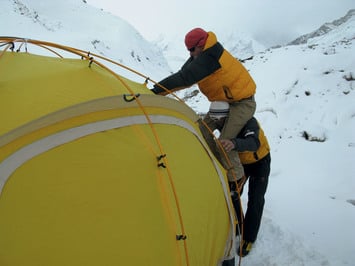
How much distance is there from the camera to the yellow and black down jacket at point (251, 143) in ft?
10.5

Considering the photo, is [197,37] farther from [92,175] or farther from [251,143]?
[92,175]

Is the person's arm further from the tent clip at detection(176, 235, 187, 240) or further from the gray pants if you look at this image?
the tent clip at detection(176, 235, 187, 240)

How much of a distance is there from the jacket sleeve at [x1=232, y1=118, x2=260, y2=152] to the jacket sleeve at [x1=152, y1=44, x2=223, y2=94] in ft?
2.40

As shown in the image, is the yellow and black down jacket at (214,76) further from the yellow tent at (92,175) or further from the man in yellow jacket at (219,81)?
the yellow tent at (92,175)

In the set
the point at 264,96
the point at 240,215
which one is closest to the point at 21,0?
the point at 264,96

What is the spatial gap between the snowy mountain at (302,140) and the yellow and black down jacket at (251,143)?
104 centimetres

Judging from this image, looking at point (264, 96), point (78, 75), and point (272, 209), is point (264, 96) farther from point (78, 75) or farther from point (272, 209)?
point (78, 75)

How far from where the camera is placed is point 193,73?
3.04 m

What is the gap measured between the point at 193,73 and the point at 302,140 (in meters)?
6.18

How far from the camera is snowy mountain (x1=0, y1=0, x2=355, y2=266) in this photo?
379 centimetres

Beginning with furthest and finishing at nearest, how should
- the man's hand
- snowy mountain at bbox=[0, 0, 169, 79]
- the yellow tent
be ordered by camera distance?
snowy mountain at bbox=[0, 0, 169, 79] → the man's hand → the yellow tent

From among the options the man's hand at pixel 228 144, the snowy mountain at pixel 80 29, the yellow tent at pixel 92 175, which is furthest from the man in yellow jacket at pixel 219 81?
the snowy mountain at pixel 80 29

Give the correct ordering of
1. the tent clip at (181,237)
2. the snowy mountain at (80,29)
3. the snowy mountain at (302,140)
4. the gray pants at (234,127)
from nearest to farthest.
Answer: the tent clip at (181,237) < the gray pants at (234,127) < the snowy mountain at (302,140) < the snowy mountain at (80,29)

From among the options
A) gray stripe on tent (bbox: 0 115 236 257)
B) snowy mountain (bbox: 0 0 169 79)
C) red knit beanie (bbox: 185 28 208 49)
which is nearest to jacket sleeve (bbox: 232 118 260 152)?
gray stripe on tent (bbox: 0 115 236 257)
